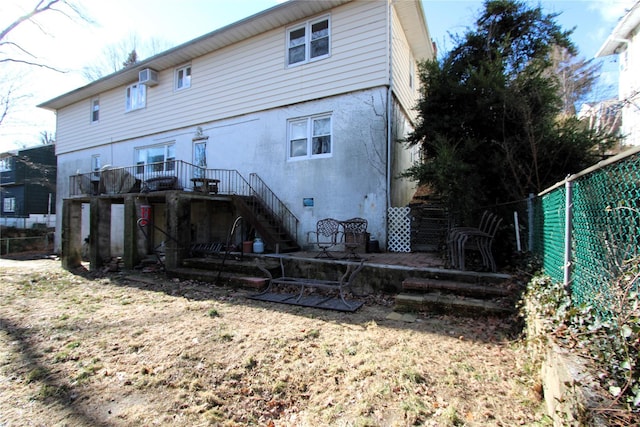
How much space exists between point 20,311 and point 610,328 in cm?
806

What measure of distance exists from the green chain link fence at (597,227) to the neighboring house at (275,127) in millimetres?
5647

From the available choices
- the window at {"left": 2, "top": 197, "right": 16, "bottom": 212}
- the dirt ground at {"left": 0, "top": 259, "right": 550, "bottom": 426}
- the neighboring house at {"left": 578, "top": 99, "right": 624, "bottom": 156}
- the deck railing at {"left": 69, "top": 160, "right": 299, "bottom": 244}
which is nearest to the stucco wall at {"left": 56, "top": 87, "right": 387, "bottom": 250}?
the deck railing at {"left": 69, "top": 160, "right": 299, "bottom": 244}

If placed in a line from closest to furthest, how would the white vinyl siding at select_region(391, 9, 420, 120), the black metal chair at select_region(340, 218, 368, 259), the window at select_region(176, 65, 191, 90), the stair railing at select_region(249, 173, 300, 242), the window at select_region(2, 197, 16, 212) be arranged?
the black metal chair at select_region(340, 218, 368, 259) → the white vinyl siding at select_region(391, 9, 420, 120) → the stair railing at select_region(249, 173, 300, 242) → the window at select_region(176, 65, 191, 90) → the window at select_region(2, 197, 16, 212)

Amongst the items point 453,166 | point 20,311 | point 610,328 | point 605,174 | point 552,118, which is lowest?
point 20,311

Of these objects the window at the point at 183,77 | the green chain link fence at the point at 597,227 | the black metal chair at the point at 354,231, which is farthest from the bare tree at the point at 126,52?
the green chain link fence at the point at 597,227

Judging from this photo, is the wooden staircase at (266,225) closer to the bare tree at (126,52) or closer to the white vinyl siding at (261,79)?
the white vinyl siding at (261,79)

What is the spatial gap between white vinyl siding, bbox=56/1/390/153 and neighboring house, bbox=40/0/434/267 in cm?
4

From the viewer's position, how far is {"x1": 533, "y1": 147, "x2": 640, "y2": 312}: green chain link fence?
2.11 metres

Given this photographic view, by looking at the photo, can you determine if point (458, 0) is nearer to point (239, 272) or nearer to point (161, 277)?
point (239, 272)

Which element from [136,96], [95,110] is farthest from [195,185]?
[95,110]

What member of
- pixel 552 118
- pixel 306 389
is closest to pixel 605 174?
pixel 306 389

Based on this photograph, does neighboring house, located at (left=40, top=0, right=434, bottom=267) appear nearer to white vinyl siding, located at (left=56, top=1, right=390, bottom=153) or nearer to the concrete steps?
white vinyl siding, located at (left=56, top=1, right=390, bottom=153)

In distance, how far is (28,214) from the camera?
85.0 ft

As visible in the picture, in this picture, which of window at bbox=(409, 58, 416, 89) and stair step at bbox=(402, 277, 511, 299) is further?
window at bbox=(409, 58, 416, 89)
